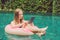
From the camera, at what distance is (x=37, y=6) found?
17812mm

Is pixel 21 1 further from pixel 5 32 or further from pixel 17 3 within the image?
pixel 5 32

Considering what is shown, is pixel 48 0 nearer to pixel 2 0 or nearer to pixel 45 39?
pixel 2 0

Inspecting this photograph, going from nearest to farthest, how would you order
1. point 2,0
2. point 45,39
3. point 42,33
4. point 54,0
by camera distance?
1. point 45,39
2. point 42,33
3. point 54,0
4. point 2,0

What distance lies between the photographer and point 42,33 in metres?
7.80

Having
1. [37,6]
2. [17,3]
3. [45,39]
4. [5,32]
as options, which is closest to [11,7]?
[17,3]

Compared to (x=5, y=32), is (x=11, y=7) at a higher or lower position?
higher

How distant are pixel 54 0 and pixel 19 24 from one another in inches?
372

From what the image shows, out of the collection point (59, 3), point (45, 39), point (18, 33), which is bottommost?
point (45, 39)

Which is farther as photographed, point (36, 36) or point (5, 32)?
point (5, 32)

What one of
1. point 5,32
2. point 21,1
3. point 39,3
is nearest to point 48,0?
point 39,3

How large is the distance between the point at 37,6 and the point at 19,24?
988 centimetres

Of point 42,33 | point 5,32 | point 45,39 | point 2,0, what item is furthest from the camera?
point 2,0

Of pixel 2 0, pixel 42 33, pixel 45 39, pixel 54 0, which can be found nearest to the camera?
pixel 45 39

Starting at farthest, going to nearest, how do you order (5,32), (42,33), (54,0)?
(54,0) → (5,32) → (42,33)
